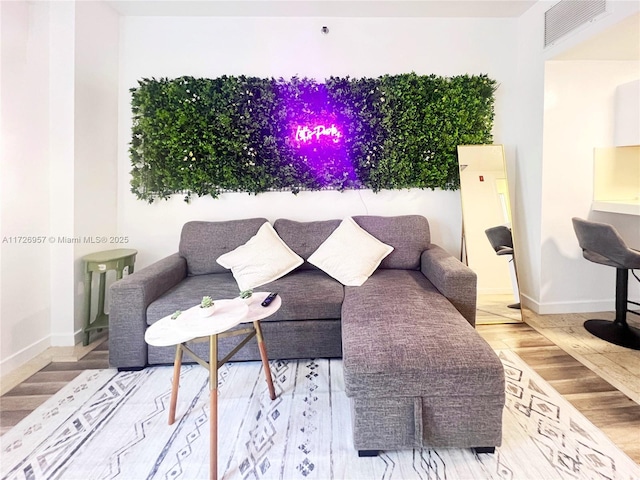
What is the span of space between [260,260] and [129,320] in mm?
949

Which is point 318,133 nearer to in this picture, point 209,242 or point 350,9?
point 350,9

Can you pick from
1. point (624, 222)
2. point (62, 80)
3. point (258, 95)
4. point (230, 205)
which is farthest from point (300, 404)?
point (624, 222)

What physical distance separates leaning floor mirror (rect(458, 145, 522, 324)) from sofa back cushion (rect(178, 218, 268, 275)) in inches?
77.4

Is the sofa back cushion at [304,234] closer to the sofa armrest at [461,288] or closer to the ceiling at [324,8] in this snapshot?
the sofa armrest at [461,288]

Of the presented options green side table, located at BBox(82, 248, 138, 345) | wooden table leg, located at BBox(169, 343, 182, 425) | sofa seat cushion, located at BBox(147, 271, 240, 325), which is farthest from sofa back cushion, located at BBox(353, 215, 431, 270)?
green side table, located at BBox(82, 248, 138, 345)

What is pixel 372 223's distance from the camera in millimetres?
2887

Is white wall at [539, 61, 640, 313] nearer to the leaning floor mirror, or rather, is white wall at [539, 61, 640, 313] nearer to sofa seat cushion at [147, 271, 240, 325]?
the leaning floor mirror

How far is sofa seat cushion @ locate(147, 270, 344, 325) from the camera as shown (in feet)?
7.02

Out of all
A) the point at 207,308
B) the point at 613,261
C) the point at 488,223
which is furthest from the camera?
the point at 488,223

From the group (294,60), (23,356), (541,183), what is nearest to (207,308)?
(23,356)

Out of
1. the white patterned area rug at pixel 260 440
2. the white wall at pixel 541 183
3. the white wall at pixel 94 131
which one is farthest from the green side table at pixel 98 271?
the white wall at pixel 541 183

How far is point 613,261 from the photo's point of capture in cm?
245

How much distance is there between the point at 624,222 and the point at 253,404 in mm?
3536

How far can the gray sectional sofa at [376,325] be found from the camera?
1411 millimetres
